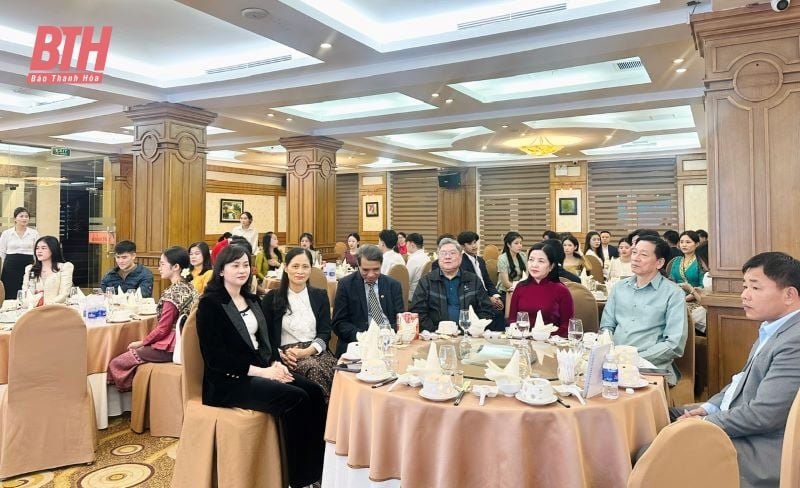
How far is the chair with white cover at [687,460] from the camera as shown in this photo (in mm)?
974

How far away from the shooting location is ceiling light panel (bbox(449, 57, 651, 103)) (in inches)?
247

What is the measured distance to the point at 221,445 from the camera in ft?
8.26

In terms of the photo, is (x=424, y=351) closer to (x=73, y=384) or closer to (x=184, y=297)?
(x=184, y=297)

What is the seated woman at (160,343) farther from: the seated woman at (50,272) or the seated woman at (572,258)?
the seated woman at (572,258)

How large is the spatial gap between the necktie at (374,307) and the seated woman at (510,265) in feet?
8.96

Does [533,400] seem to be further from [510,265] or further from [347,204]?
[347,204]

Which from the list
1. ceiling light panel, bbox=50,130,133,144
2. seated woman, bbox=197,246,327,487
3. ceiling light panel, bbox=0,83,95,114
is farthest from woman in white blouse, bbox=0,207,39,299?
seated woman, bbox=197,246,327,487

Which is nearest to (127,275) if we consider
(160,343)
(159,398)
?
(160,343)

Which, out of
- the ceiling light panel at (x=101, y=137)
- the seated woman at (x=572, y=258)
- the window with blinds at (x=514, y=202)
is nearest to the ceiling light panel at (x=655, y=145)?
the window with blinds at (x=514, y=202)

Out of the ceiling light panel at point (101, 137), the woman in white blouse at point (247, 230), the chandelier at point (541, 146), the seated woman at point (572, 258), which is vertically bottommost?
the seated woman at point (572, 258)

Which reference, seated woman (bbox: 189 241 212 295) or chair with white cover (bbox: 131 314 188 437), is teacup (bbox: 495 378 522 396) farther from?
seated woman (bbox: 189 241 212 295)

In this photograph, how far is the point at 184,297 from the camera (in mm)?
3541

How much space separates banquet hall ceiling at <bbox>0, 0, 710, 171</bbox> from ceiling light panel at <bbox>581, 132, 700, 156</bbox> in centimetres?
129

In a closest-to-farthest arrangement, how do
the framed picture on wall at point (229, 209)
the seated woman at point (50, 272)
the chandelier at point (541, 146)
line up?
the seated woman at point (50, 272)
the chandelier at point (541, 146)
the framed picture on wall at point (229, 209)
